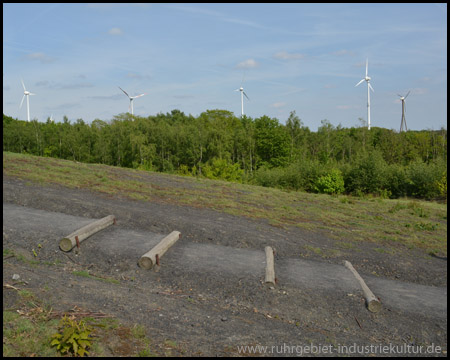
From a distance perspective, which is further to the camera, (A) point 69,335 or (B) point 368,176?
(B) point 368,176

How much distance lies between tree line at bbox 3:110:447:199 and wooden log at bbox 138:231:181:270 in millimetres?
34212

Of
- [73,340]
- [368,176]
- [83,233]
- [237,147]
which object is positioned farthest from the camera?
[237,147]

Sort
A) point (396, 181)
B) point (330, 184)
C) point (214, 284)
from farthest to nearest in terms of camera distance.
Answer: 1. point (396, 181)
2. point (330, 184)
3. point (214, 284)

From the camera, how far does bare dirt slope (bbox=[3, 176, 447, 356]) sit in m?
7.64

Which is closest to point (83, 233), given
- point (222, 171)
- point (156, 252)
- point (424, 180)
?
point (156, 252)

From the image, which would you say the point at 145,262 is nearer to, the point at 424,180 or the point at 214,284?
the point at 214,284

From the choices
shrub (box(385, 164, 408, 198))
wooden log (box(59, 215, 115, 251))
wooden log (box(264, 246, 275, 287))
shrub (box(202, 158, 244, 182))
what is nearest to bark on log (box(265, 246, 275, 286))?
wooden log (box(264, 246, 275, 287))

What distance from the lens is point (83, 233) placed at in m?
11.8

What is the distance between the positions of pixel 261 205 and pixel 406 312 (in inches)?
500

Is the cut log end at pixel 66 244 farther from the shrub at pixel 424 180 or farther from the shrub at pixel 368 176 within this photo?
the shrub at pixel 424 180

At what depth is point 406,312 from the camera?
376 inches

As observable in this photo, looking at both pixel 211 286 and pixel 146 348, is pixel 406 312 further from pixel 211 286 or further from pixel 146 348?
pixel 146 348

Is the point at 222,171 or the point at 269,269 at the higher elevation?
the point at 222,171

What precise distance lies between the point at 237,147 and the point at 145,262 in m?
53.3
